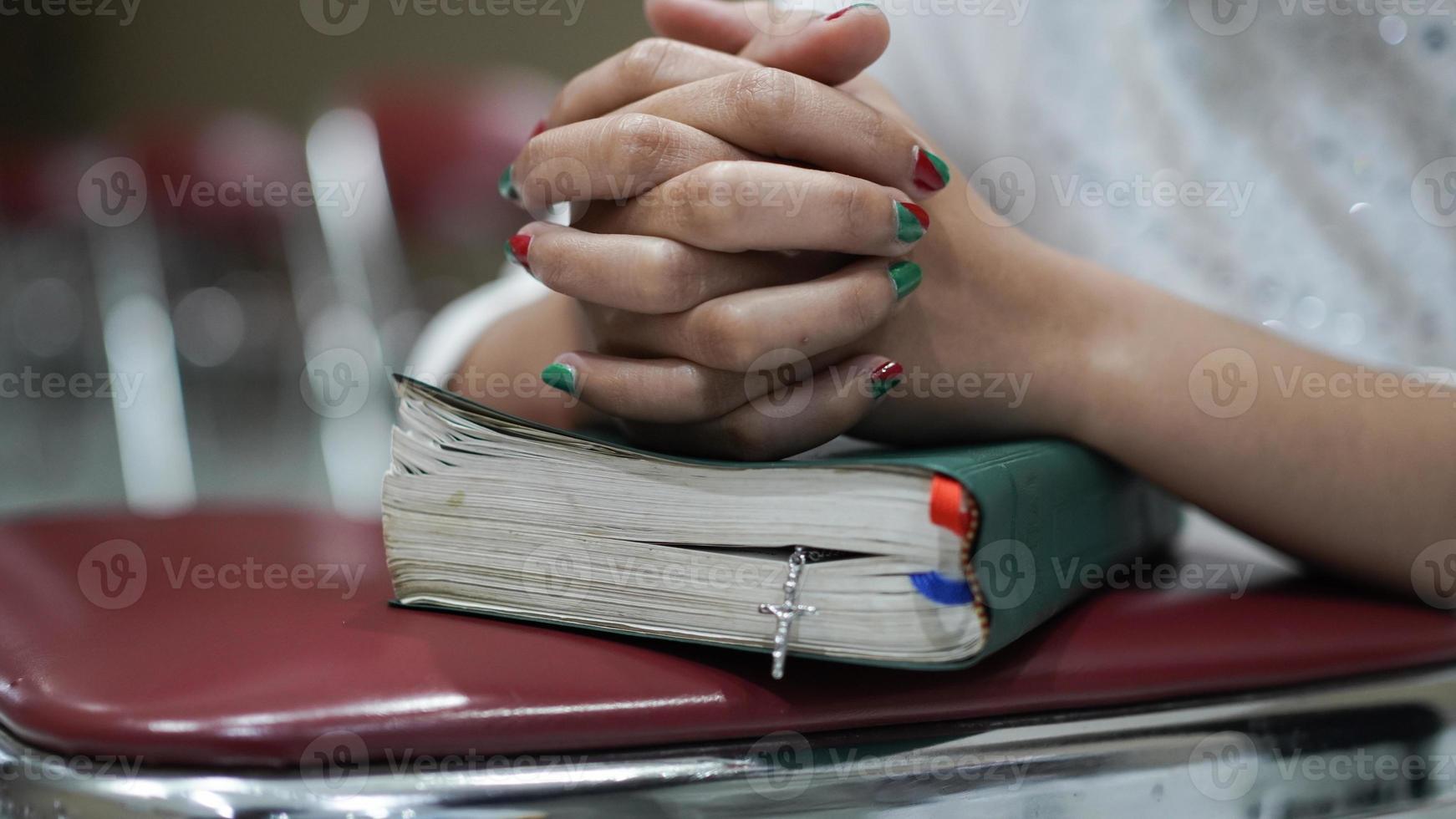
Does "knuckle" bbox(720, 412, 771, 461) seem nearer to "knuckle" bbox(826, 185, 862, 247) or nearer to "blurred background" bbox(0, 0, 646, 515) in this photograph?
"knuckle" bbox(826, 185, 862, 247)

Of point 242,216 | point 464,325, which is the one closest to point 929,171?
point 464,325

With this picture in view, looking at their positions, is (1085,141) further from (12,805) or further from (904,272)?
(12,805)

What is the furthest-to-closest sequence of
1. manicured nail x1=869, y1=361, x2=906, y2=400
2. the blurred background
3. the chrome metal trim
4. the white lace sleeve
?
the blurred background → the white lace sleeve → manicured nail x1=869, y1=361, x2=906, y2=400 → the chrome metal trim

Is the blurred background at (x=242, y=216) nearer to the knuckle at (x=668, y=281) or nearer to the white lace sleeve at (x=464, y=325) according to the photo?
Answer: the white lace sleeve at (x=464, y=325)

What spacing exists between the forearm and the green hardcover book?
0.14 feet

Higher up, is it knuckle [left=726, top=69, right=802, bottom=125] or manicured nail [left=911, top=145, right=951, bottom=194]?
knuckle [left=726, top=69, right=802, bottom=125]

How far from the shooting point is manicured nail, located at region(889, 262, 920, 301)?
38cm

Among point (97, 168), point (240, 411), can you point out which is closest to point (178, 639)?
point (97, 168)

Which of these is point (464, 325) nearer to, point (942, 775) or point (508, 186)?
point (508, 186)

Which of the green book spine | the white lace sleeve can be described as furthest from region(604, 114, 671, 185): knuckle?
the white lace sleeve

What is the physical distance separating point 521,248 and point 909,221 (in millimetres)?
155

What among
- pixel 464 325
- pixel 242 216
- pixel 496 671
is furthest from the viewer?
pixel 242 216

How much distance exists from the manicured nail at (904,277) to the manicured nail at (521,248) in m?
0.14

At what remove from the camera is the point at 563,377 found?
1.26 feet
